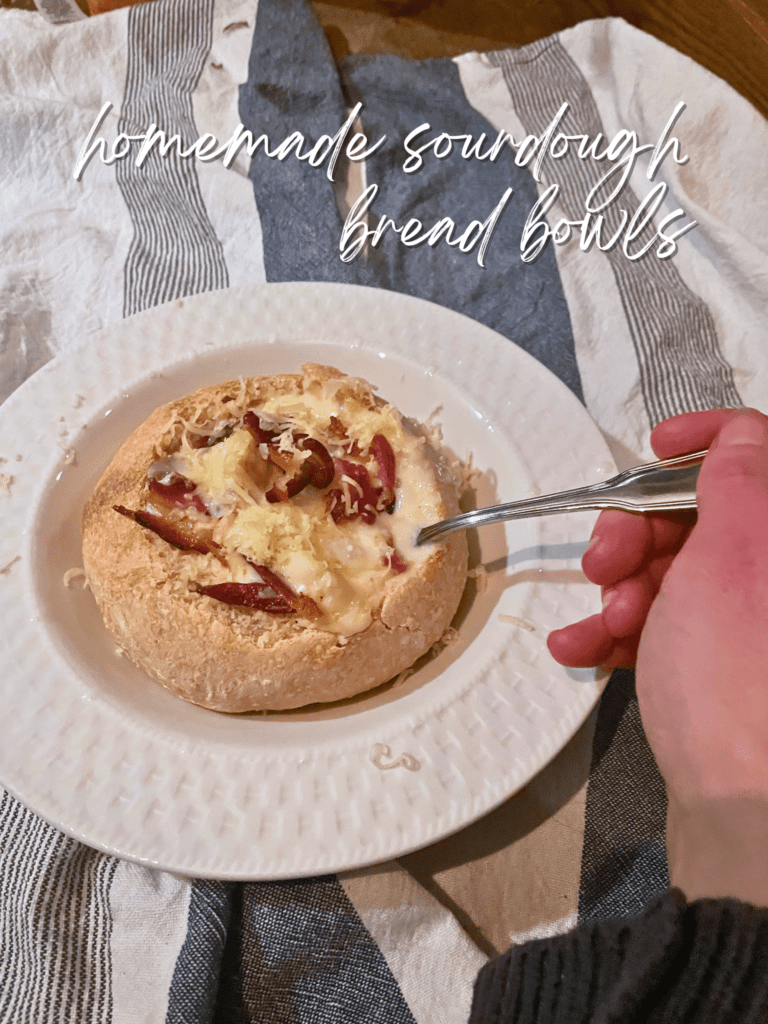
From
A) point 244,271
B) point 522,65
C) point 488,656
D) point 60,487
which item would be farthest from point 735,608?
point 522,65

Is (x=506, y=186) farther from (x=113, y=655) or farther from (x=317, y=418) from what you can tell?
(x=113, y=655)

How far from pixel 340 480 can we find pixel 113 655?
53 centimetres

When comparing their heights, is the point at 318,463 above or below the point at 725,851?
above

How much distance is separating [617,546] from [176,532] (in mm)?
763

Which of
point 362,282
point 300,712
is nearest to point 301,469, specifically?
point 300,712

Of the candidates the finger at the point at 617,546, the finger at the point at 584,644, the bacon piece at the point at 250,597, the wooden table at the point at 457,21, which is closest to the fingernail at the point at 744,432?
the finger at the point at 617,546

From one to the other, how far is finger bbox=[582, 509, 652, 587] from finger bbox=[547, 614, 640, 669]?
0.28 feet

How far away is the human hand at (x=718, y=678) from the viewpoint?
90 centimetres

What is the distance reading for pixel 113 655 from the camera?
4.48 ft

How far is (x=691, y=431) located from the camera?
122 centimetres

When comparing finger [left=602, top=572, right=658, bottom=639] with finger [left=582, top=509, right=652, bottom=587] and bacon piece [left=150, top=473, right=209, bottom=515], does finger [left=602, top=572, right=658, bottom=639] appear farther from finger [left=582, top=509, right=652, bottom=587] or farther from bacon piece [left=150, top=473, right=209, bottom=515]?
bacon piece [left=150, top=473, right=209, bottom=515]

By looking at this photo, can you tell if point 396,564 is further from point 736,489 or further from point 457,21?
point 457,21

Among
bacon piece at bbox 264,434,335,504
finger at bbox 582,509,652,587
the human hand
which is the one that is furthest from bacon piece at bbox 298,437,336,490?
the human hand

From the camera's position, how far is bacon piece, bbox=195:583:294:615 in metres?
1.22
